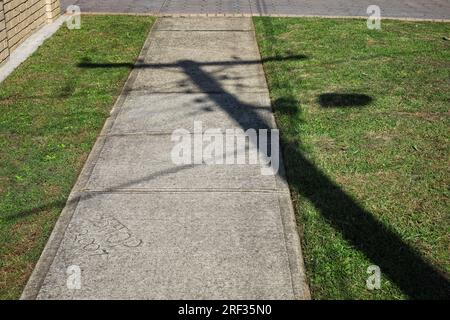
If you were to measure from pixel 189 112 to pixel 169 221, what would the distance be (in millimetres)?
2553

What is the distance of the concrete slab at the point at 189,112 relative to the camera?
650 centimetres

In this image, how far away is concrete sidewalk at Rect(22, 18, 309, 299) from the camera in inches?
154

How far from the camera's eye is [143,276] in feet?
13.0

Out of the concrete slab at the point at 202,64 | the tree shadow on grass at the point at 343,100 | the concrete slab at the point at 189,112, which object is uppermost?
the concrete slab at the point at 202,64

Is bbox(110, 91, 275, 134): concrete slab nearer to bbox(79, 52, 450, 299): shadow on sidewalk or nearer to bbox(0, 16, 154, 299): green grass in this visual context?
bbox(0, 16, 154, 299): green grass

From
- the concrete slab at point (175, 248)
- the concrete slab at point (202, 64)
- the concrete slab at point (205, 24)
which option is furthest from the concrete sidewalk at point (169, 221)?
the concrete slab at point (205, 24)

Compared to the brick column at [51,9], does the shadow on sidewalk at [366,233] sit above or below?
below

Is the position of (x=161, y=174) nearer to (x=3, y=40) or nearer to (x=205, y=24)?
(x=3, y=40)

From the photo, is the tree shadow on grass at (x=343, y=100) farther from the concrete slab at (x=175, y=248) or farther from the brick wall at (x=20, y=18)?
the brick wall at (x=20, y=18)

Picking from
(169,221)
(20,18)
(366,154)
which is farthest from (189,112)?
(20,18)

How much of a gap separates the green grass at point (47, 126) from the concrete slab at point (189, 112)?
331 mm

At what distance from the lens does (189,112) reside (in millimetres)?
6922

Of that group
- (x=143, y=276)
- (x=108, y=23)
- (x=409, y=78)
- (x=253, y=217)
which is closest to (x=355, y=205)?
(x=253, y=217)

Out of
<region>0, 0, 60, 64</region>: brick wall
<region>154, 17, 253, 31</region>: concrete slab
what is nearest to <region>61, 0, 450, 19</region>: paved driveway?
<region>154, 17, 253, 31</region>: concrete slab
